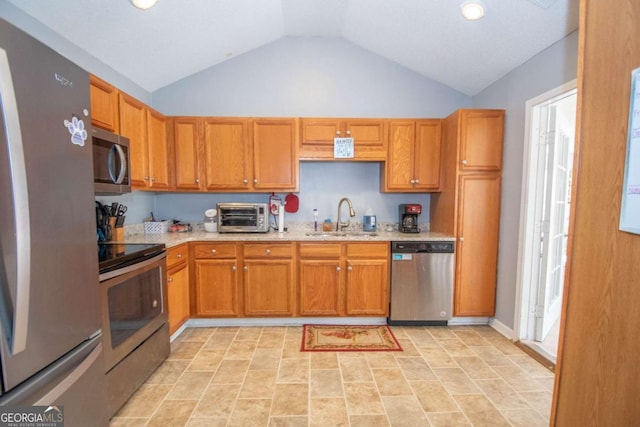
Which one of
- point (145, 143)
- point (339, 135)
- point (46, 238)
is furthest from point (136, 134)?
point (339, 135)

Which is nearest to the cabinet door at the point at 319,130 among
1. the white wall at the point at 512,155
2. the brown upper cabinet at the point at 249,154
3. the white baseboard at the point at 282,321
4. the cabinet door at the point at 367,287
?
the brown upper cabinet at the point at 249,154

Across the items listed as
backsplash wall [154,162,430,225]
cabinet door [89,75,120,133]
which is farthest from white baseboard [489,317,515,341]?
cabinet door [89,75,120,133]

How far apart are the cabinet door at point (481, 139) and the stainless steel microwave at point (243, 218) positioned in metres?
2.20

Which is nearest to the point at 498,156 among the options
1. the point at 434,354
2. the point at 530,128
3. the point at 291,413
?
the point at 530,128

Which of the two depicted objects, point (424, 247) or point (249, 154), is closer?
point (424, 247)

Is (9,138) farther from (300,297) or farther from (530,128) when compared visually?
(530,128)

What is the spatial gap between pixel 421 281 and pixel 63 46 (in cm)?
367

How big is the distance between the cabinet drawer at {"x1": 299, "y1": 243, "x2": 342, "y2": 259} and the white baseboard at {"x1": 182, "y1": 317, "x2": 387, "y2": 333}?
690 millimetres

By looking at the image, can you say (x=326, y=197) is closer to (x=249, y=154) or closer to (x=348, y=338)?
(x=249, y=154)

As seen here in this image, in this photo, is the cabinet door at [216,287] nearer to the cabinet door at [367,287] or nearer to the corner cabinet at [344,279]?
the corner cabinet at [344,279]

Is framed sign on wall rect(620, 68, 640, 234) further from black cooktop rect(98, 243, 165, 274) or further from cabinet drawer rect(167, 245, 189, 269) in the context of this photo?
cabinet drawer rect(167, 245, 189, 269)

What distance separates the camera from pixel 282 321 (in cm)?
296

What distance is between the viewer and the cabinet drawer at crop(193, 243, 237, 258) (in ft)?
9.35

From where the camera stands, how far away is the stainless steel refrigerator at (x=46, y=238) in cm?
87
